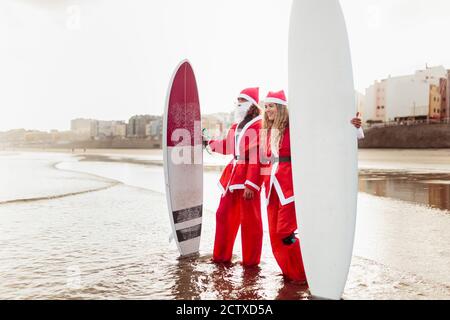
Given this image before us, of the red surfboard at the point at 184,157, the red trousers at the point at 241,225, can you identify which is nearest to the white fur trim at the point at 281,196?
the red trousers at the point at 241,225

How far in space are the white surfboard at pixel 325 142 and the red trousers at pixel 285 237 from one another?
0.29 m

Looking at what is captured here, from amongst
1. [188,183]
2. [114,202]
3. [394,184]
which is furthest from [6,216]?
[394,184]

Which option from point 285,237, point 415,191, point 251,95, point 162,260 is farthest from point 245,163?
point 415,191

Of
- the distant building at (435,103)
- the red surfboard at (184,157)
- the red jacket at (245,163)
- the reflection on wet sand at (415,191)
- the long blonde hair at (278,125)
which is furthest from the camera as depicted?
the distant building at (435,103)

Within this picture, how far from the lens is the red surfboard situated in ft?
15.1

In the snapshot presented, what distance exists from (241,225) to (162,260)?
1.08 m

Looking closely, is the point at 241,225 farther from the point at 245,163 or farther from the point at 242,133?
the point at 242,133

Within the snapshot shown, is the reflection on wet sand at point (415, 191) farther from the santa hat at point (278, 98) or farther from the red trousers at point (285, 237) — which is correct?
the santa hat at point (278, 98)

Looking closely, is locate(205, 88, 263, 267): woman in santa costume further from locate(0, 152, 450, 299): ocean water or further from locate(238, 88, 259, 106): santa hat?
locate(0, 152, 450, 299): ocean water

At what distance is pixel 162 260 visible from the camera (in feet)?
15.3

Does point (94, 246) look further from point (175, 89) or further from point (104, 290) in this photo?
point (175, 89)

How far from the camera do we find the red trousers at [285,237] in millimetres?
3678

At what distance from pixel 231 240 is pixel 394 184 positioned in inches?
411

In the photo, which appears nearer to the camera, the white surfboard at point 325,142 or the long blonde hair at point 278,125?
the white surfboard at point 325,142
